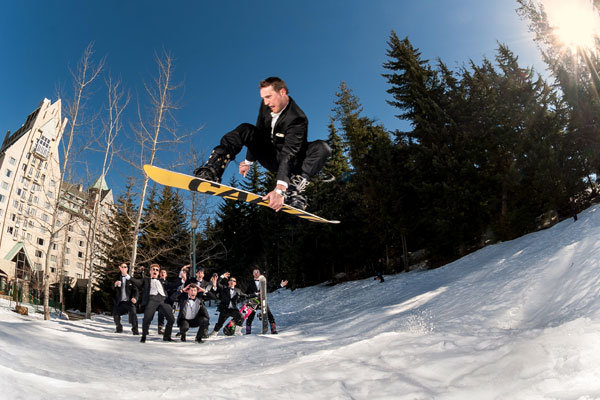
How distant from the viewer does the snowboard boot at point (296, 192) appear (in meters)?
4.80

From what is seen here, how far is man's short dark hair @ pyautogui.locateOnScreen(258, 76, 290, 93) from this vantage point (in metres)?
4.19

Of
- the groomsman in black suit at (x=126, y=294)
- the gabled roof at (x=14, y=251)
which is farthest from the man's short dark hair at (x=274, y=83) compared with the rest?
the gabled roof at (x=14, y=251)

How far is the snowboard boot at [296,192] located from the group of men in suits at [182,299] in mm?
4250

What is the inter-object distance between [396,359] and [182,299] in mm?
6591

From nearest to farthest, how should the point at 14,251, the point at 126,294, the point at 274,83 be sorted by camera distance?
the point at 274,83 → the point at 126,294 → the point at 14,251

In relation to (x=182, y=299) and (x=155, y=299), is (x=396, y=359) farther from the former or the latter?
(x=155, y=299)

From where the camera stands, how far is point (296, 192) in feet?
16.2

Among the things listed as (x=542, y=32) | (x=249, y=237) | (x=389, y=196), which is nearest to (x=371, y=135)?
(x=389, y=196)

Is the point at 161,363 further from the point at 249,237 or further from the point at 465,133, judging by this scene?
the point at 249,237

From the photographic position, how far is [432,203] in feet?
63.7

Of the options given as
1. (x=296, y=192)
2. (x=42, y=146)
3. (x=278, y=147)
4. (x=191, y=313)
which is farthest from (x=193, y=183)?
(x=42, y=146)

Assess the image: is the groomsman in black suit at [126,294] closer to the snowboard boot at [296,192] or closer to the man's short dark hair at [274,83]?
the snowboard boot at [296,192]

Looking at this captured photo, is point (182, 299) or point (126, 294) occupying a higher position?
point (126, 294)

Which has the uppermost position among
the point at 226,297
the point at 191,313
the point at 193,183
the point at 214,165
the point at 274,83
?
the point at 274,83
